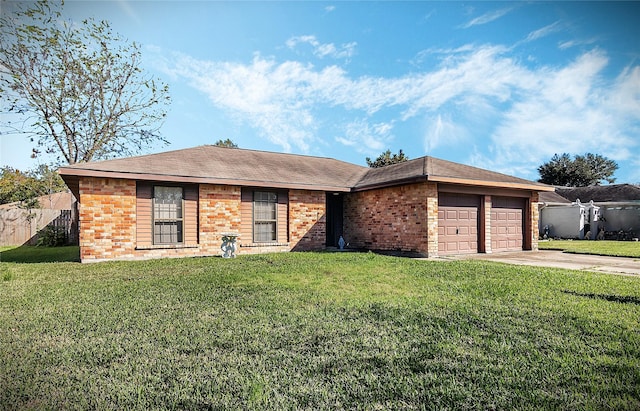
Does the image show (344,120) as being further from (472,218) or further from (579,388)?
(579,388)

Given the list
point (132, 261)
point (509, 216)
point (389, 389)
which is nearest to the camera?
point (389, 389)

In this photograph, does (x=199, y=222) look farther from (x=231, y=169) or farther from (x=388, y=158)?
(x=388, y=158)

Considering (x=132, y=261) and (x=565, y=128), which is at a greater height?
(x=565, y=128)

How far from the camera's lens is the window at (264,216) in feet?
40.0

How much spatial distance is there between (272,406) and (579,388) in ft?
7.80

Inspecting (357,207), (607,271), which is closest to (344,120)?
(357,207)

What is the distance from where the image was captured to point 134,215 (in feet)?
33.5

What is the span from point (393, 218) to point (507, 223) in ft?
15.6

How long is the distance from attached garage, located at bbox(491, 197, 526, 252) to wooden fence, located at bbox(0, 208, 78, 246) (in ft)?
63.6

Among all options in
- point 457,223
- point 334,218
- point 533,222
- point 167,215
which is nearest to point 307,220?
point 334,218

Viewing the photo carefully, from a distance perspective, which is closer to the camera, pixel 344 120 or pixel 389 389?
pixel 389 389

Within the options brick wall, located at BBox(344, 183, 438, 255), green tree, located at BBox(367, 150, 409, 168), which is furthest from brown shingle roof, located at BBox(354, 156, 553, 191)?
green tree, located at BBox(367, 150, 409, 168)

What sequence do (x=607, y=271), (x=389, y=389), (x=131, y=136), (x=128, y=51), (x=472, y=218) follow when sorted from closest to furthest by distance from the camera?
(x=389, y=389), (x=607, y=271), (x=472, y=218), (x=128, y=51), (x=131, y=136)

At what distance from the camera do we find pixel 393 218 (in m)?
12.1
